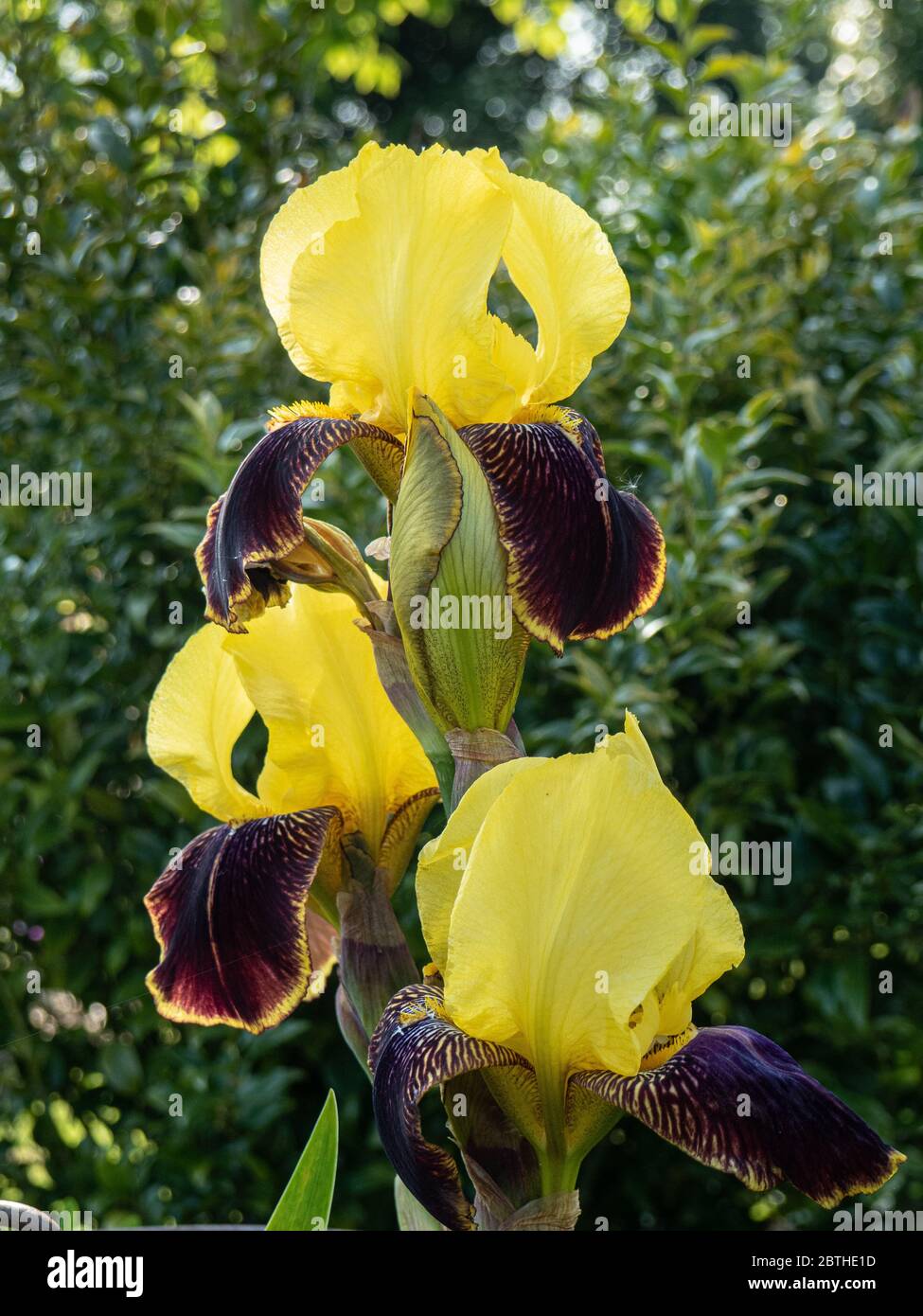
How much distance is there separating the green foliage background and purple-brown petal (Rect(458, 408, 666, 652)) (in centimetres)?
65

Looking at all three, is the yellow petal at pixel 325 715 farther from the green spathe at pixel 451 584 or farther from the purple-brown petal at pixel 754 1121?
the purple-brown petal at pixel 754 1121

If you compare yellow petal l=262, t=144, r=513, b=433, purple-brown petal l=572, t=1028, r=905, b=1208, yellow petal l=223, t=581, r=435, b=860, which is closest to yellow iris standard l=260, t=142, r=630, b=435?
yellow petal l=262, t=144, r=513, b=433

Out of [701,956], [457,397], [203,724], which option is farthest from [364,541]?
[701,956]

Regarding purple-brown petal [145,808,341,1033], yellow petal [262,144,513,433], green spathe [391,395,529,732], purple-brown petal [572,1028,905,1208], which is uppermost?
yellow petal [262,144,513,433]

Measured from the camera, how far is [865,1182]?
0.59 metres

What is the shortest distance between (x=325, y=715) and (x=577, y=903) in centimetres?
24

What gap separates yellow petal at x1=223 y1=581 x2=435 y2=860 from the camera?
29.5 inches

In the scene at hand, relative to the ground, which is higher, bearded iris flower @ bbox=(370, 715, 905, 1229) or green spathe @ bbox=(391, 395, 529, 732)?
green spathe @ bbox=(391, 395, 529, 732)

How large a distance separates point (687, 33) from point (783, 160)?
0.79ft

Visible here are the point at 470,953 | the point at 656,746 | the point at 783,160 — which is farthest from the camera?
the point at 783,160

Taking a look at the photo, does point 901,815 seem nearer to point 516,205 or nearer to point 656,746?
point 656,746

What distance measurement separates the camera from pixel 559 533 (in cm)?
63

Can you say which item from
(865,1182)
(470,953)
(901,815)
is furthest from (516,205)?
(901,815)

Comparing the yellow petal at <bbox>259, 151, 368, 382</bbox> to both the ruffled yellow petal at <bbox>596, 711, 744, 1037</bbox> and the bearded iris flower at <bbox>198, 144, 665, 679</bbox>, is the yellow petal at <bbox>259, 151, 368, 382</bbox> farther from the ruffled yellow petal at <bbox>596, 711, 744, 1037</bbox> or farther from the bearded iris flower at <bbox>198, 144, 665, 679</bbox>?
the ruffled yellow petal at <bbox>596, 711, 744, 1037</bbox>
